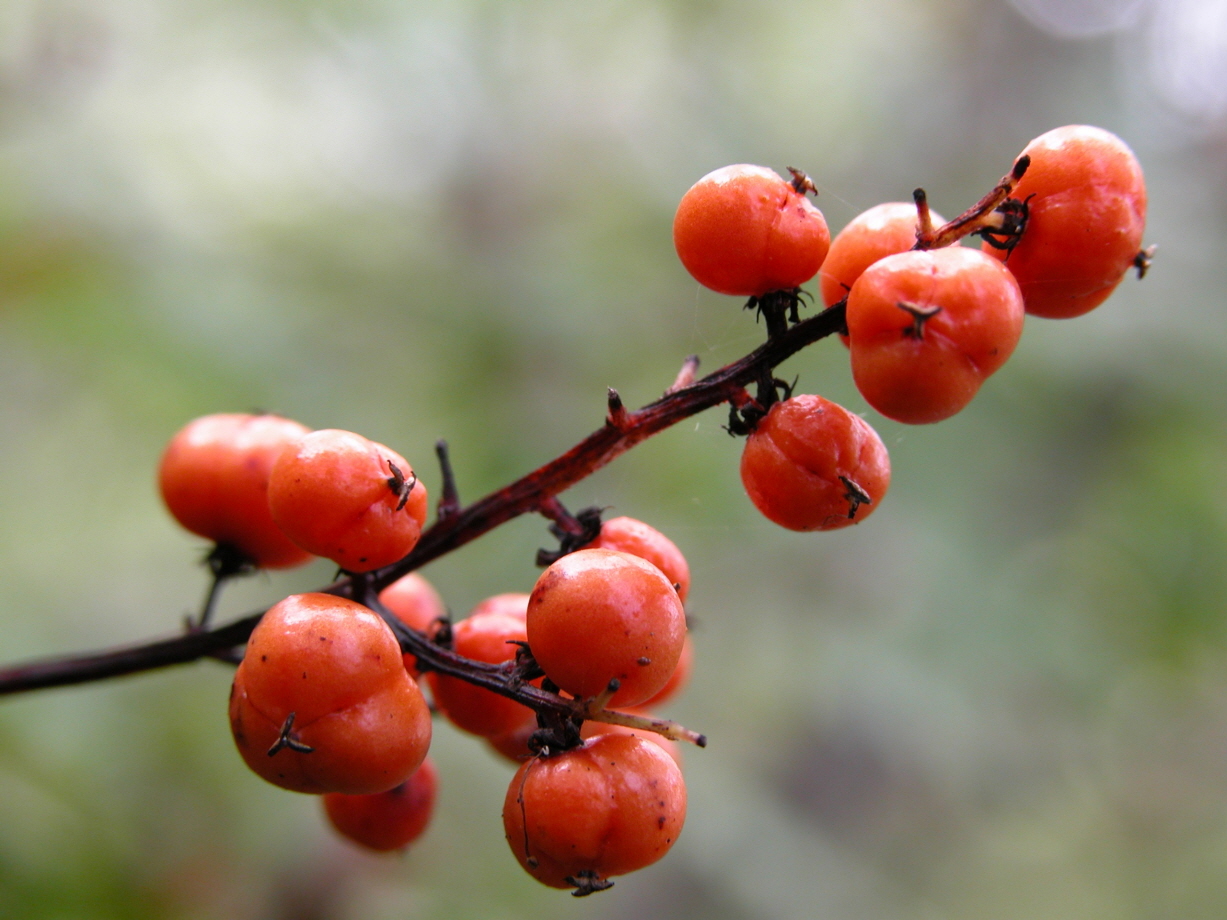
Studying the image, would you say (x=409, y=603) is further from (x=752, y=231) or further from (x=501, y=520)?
(x=752, y=231)

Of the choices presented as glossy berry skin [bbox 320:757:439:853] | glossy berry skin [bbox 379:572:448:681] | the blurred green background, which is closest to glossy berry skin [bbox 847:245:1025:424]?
glossy berry skin [bbox 379:572:448:681]

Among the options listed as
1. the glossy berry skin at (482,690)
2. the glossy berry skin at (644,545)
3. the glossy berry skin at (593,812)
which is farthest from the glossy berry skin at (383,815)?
the glossy berry skin at (644,545)

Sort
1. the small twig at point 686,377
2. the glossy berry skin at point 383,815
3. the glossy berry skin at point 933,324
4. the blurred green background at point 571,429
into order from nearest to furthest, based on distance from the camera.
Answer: the glossy berry skin at point 933,324, the small twig at point 686,377, the glossy berry skin at point 383,815, the blurred green background at point 571,429

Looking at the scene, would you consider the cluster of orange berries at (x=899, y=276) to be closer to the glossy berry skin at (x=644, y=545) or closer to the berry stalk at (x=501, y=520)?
the berry stalk at (x=501, y=520)

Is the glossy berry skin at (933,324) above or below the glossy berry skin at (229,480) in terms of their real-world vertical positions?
above

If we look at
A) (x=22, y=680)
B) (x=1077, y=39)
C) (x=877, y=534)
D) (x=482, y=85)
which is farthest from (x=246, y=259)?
(x=1077, y=39)

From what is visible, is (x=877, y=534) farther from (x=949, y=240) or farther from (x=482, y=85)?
(x=949, y=240)

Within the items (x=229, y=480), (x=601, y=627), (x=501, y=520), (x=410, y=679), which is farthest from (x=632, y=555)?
(x=229, y=480)
